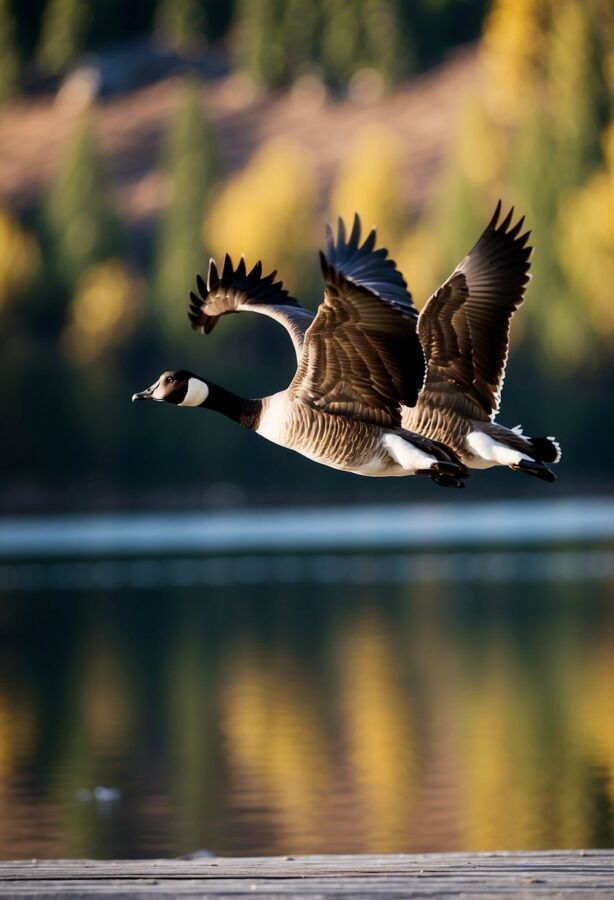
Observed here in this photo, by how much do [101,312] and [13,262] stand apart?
3.70 m

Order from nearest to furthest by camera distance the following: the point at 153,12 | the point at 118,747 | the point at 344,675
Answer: the point at 118,747 → the point at 344,675 → the point at 153,12

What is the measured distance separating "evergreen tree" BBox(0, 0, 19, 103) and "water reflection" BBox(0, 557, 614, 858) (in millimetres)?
64906

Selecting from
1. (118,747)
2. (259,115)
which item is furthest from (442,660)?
(259,115)

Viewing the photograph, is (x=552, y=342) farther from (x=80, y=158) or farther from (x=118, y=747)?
(x=118, y=747)

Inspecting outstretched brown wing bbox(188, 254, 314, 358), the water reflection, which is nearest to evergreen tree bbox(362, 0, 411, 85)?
the water reflection

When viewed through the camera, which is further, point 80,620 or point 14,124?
point 14,124

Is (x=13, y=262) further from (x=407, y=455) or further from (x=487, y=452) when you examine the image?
(x=407, y=455)

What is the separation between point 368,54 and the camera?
92.3 metres

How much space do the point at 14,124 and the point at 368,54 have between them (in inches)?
677

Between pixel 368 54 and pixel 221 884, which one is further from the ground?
pixel 368 54

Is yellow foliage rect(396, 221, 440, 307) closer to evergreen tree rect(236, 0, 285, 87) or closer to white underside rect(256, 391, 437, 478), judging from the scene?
evergreen tree rect(236, 0, 285, 87)

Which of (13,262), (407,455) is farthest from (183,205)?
(407,455)

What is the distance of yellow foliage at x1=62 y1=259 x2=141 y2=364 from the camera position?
6994cm

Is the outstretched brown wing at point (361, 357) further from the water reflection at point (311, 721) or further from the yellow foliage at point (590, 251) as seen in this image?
the yellow foliage at point (590, 251)
